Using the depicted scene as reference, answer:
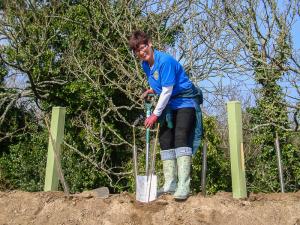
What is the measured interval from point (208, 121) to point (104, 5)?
429 centimetres

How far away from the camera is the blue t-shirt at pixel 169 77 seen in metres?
4.88

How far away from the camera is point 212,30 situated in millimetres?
11023

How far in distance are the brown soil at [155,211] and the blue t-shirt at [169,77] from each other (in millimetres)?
885

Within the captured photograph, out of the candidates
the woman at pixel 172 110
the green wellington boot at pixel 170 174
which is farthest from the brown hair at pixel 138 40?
the green wellington boot at pixel 170 174

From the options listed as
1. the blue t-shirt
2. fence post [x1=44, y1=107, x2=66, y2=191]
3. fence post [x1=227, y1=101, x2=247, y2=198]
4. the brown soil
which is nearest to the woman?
the blue t-shirt

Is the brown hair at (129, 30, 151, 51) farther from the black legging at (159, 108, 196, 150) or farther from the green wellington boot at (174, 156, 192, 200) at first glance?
the green wellington boot at (174, 156, 192, 200)

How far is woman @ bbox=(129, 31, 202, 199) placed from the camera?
4.88 meters

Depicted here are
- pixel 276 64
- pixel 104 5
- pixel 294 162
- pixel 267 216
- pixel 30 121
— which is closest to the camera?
pixel 267 216

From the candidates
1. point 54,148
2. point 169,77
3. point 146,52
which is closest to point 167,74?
point 169,77

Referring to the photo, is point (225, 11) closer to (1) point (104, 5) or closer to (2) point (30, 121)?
(1) point (104, 5)

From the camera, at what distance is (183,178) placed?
4867 mm

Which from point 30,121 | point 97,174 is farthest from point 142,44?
point 30,121

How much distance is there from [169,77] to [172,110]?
37 centimetres

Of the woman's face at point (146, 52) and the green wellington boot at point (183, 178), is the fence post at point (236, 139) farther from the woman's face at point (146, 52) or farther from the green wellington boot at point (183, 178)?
the woman's face at point (146, 52)
